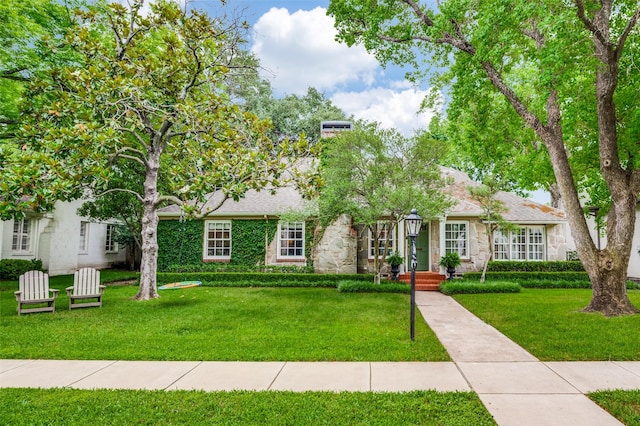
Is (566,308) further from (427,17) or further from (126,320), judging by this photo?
(126,320)

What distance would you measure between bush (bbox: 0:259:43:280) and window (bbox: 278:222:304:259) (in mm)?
11479

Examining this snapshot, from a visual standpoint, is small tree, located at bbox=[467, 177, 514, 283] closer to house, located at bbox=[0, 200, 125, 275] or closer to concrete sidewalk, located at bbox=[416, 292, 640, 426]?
concrete sidewalk, located at bbox=[416, 292, 640, 426]

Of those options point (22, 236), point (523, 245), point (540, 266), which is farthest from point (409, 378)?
point (22, 236)

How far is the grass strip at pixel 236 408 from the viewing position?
3775 mm

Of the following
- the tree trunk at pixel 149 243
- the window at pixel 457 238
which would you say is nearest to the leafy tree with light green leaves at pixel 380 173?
the window at pixel 457 238

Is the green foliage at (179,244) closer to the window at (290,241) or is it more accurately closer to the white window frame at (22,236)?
the window at (290,241)

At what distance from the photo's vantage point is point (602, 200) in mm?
11508

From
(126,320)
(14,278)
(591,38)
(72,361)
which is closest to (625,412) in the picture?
(72,361)

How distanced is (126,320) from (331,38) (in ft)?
34.9

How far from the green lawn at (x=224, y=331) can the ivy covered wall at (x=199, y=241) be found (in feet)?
16.4

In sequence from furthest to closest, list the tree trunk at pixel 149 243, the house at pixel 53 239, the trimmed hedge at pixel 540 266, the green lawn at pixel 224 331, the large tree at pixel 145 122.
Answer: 1. the house at pixel 53 239
2. the trimmed hedge at pixel 540 266
3. the tree trunk at pixel 149 243
4. the large tree at pixel 145 122
5. the green lawn at pixel 224 331

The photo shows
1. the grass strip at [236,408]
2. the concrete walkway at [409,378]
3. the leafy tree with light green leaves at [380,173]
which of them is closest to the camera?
the grass strip at [236,408]

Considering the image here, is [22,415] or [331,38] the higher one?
[331,38]

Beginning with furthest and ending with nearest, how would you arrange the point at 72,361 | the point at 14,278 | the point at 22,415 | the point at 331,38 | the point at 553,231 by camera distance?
the point at 553,231 < the point at 14,278 < the point at 331,38 < the point at 72,361 < the point at 22,415
